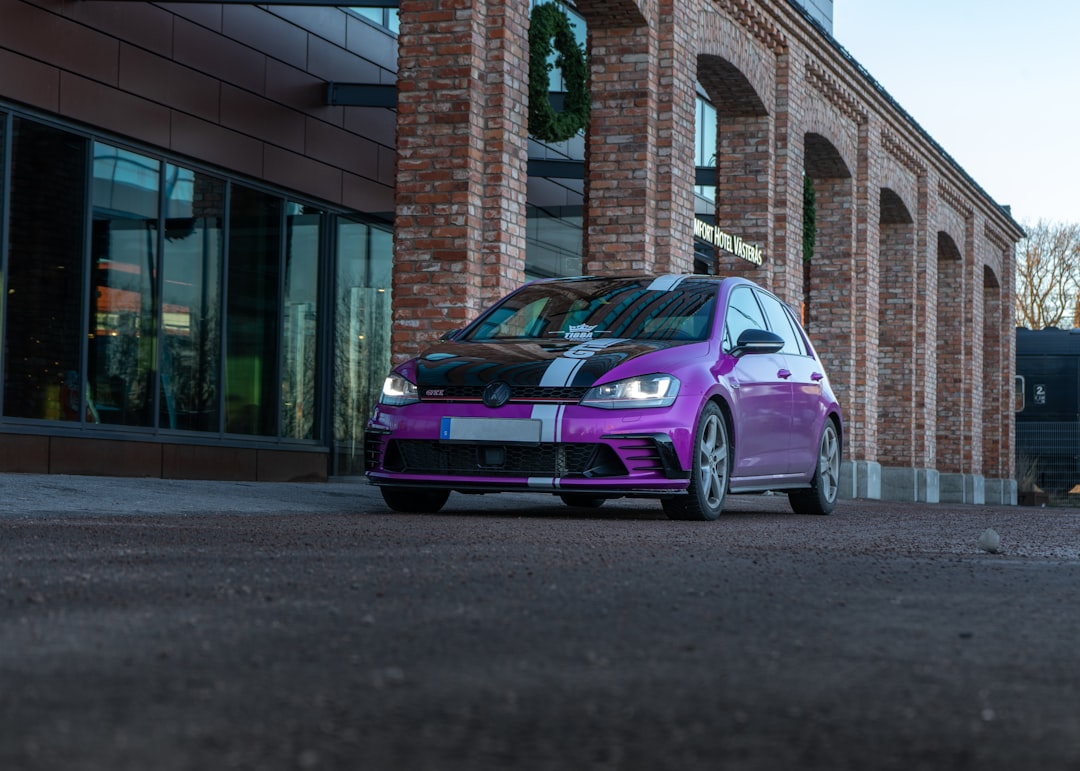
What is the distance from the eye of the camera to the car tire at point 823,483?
1195 cm

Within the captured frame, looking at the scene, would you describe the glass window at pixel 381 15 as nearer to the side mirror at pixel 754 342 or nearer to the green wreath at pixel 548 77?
the green wreath at pixel 548 77

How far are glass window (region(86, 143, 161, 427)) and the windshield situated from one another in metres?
4.84

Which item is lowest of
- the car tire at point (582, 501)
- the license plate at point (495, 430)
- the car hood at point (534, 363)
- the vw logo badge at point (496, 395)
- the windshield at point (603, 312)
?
the car tire at point (582, 501)

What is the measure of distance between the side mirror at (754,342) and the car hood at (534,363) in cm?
50

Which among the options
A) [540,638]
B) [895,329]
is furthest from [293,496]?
[895,329]

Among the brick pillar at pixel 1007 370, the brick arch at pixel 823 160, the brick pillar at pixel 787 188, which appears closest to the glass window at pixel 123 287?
the brick pillar at pixel 787 188

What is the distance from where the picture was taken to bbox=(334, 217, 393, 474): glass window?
60.9 ft

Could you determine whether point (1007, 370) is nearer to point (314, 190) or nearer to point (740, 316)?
point (314, 190)

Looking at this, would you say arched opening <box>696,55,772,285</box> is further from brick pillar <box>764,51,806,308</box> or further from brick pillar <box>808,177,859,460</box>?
brick pillar <box>808,177,859,460</box>

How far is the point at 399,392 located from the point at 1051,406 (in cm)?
3019

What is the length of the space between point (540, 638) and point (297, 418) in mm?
14200

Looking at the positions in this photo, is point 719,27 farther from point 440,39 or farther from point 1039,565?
point 1039,565

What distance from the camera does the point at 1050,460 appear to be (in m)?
38.5

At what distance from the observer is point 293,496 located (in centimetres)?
1155
